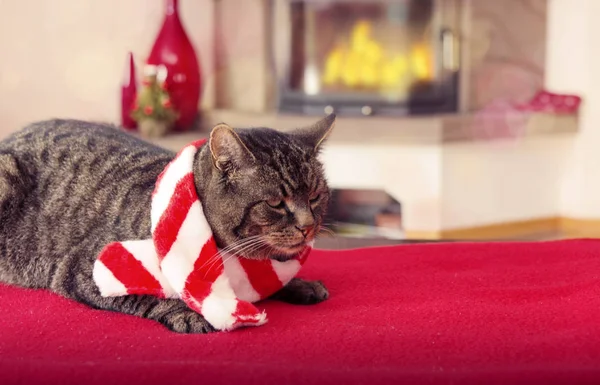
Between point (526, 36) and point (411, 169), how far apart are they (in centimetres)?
85

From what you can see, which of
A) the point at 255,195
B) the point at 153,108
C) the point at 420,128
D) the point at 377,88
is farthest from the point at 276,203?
the point at 377,88

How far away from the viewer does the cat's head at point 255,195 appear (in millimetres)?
1177

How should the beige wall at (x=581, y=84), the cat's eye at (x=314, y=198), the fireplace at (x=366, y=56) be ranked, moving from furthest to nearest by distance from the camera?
the fireplace at (x=366, y=56)
the beige wall at (x=581, y=84)
the cat's eye at (x=314, y=198)

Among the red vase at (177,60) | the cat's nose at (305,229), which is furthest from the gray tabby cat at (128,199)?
the red vase at (177,60)

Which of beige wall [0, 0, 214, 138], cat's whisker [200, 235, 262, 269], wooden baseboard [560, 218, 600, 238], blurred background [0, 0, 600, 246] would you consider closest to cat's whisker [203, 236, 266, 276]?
cat's whisker [200, 235, 262, 269]

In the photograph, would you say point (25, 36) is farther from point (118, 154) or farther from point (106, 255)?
point (106, 255)

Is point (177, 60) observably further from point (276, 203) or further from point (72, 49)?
point (276, 203)

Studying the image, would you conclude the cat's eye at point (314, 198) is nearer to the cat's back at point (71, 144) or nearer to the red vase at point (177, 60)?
the cat's back at point (71, 144)

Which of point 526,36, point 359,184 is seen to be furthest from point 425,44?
point 359,184

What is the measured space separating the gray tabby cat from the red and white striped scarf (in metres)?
0.02

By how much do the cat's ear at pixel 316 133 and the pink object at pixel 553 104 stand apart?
221 cm

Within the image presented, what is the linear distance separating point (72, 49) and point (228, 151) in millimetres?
2604

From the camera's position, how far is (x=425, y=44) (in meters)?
3.42

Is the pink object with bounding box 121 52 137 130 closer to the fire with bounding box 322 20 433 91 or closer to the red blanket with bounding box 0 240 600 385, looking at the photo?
the fire with bounding box 322 20 433 91
